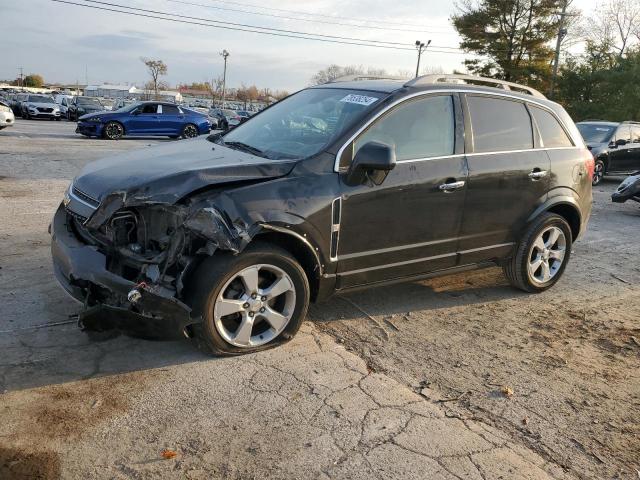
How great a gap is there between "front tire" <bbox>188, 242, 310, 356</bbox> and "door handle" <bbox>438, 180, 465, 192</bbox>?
1371 millimetres

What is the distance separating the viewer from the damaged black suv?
344cm

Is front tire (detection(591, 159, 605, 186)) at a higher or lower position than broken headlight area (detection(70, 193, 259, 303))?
higher

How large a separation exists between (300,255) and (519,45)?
3945 cm

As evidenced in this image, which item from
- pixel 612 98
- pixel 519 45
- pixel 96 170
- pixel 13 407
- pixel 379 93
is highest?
pixel 519 45

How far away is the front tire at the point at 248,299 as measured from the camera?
136 inches

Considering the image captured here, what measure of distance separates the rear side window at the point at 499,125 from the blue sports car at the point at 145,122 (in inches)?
712

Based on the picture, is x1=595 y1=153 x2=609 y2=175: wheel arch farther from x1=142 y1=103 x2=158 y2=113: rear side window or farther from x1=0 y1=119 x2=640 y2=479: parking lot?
x1=142 y1=103 x2=158 y2=113: rear side window

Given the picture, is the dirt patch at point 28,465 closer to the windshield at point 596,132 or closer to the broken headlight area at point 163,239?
the broken headlight area at point 163,239

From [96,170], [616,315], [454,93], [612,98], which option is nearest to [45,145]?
[96,170]

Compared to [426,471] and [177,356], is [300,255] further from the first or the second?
[426,471]

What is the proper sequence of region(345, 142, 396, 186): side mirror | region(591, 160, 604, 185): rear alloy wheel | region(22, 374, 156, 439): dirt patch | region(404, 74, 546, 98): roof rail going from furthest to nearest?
region(591, 160, 604, 185): rear alloy wheel < region(404, 74, 546, 98): roof rail < region(345, 142, 396, 186): side mirror < region(22, 374, 156, 439): dirt patch

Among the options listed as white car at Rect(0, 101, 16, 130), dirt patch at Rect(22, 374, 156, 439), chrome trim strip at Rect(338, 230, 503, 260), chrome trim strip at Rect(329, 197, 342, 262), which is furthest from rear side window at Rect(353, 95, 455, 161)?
white car at Rect(0, 101, 16, 130)

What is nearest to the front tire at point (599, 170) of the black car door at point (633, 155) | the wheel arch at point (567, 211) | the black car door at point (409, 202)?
the black car door at point (633, 155)

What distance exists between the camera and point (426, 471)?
2.74 m
